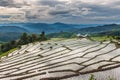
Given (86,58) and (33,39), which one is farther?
(33,39)

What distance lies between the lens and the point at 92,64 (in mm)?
54500

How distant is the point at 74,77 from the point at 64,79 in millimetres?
1705

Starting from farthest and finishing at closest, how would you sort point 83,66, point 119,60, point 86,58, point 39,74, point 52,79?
point 86,58 < point 119,60 < point 83,66 < point 39,74 < point 52,79

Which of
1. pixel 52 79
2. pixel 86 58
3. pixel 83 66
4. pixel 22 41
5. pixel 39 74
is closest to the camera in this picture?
pixel 52 79

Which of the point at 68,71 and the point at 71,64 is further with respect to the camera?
the point at 71,64

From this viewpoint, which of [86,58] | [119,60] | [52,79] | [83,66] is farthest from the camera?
Result: [86,58]

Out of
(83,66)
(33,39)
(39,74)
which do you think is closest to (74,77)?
(39,74)

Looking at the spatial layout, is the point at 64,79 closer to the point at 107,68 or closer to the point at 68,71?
the point at 68,71

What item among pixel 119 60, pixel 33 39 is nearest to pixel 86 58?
pixel 119 60

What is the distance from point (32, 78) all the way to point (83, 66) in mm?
12047

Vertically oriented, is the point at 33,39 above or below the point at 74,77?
below

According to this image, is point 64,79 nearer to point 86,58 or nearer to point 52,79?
point 52,79

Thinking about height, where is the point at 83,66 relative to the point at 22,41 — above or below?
above

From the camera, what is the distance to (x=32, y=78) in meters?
43.9
